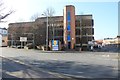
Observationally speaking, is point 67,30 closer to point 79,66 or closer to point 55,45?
point 55,45

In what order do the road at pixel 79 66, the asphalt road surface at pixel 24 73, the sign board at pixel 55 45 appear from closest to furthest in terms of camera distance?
the asphalt road surface at pixel 24 73, the road at pixel 79 66, the sign board at pixel 55 45

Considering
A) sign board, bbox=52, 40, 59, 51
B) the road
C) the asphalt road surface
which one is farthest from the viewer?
sign board, bbox=52, 40, 59, 51

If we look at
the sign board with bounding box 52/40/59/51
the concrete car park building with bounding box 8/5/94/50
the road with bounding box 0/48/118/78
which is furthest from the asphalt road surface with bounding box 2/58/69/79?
the concrete car park building with bounding box 8/5/94/50

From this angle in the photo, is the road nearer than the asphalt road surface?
No

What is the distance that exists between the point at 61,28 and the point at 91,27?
10.4m

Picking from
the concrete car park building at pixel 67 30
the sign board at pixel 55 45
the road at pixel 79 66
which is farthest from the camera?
the concrete car park building at pixel 67 30

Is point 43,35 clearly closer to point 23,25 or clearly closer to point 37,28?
point 37,28

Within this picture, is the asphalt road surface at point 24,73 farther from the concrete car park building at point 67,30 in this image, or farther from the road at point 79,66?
the concrete car park building at point 67,30

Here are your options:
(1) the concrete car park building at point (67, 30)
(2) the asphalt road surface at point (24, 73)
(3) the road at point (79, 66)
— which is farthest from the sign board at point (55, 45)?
(2) the asphalt road surface at point (24, 73)

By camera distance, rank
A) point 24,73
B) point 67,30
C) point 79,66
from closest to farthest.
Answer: point 24,73
point 79,66
point 67,30

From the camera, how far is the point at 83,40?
8675 cm

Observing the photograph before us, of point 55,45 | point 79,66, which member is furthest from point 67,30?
point 79,66

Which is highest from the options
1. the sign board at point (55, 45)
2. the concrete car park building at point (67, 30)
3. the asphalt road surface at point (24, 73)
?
the concrete car park building at point (67, 30)

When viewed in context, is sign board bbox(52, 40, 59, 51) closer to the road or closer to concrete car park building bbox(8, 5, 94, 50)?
concrete car park building bbox(8, 5, 94, 50)
